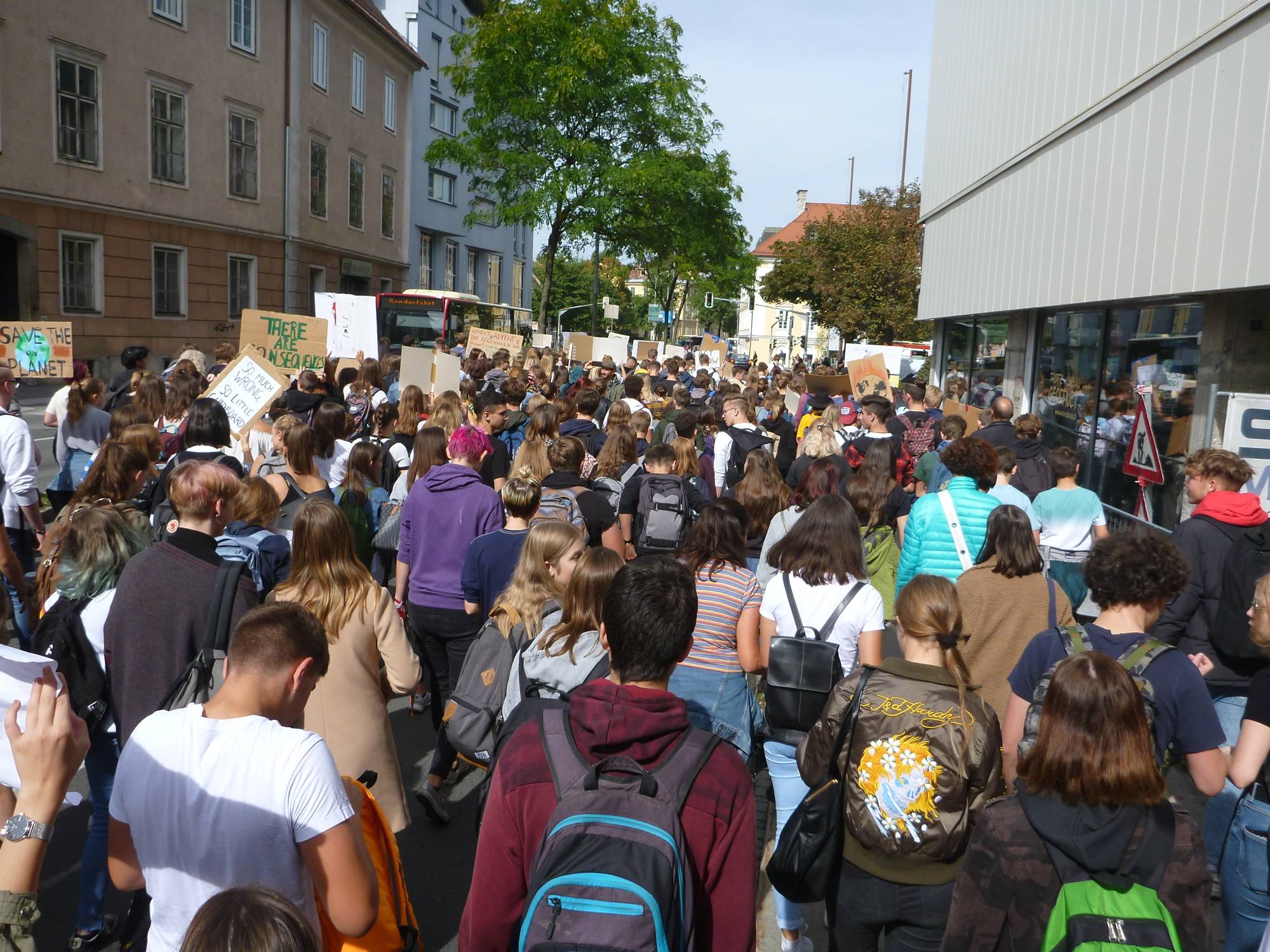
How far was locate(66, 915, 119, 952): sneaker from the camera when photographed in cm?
375

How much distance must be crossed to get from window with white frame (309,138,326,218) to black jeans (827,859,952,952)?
31.9m

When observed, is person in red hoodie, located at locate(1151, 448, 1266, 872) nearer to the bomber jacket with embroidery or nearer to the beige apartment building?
the bomber jacket with embroidery

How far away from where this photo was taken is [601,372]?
14758mm

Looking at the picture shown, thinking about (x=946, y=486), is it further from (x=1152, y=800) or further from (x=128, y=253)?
(x=128, y=253)

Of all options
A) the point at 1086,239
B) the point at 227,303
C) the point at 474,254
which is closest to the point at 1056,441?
the point at 1086,239

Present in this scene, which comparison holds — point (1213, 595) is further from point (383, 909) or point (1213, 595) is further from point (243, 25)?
point (243, 25)

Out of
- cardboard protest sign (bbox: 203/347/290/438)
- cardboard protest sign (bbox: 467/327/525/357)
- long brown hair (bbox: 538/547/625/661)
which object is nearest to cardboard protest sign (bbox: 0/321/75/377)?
cardboard protest sign (bbox: 203/347/290/438)

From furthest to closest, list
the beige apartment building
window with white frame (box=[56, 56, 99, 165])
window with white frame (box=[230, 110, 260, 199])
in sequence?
1. window with white frame (box=[230, 110, 260, 199])
2. window with white frame (box=[56, 56, 99, 165])
3. the beige apartment building

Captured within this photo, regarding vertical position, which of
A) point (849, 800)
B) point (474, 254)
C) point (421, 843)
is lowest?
point (421, 843)

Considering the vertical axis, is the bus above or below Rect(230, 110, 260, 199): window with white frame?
below

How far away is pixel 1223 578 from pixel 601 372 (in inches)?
423

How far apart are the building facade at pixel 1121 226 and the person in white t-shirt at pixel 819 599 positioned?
2.93 meters

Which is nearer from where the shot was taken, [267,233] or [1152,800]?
[1152,800]

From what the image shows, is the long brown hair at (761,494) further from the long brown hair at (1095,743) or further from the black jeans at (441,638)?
the long brown hair at (1095,743)
